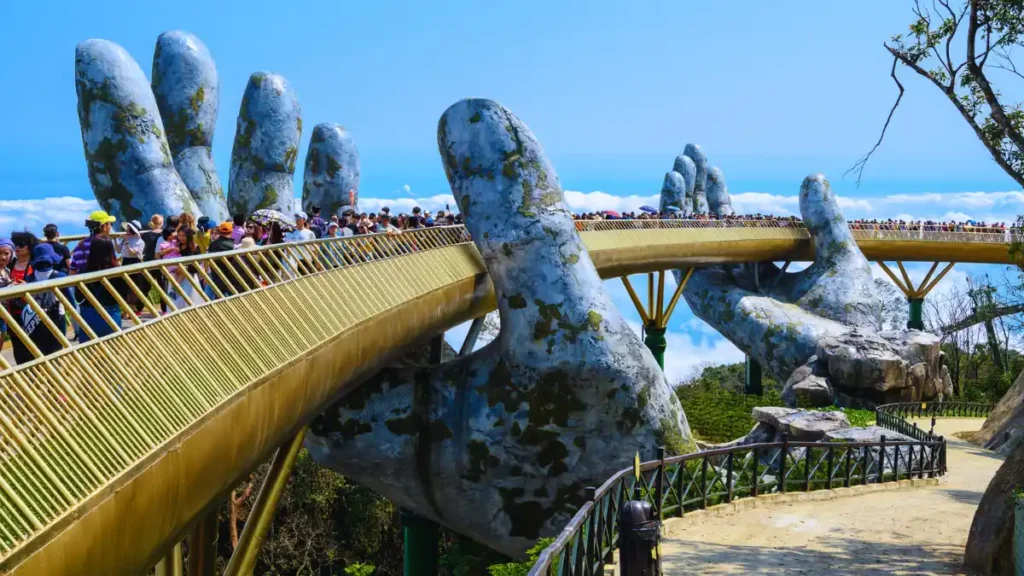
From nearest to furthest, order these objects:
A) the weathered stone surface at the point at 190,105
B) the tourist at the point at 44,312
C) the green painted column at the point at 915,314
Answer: the tourist at the point at 44,312
the weathered stone surface at the point at 190,105
the green painted column at the point at 915,314

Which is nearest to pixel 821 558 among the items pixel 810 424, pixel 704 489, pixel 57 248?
pixel 704 489

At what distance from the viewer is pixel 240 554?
15.9 metres

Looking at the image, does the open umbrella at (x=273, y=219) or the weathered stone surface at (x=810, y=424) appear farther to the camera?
the weathered stone surface at (x=810, y=424)

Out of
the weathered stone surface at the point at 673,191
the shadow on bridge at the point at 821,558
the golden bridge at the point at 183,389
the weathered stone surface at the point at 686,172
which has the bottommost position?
the shadow on bridge at the point at 821,558

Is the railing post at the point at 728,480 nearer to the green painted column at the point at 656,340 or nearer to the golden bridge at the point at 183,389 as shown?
the golden bridge at the point at 183,389

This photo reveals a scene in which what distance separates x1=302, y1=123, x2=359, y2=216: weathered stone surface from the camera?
29.7 metres

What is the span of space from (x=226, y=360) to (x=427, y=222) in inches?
491

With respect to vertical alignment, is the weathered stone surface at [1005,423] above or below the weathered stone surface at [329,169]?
below

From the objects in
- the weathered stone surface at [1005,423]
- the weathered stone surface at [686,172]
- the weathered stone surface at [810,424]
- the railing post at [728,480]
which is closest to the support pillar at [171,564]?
the railing post at [728,480]

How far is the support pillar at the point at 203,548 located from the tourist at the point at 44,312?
5791 millimetres

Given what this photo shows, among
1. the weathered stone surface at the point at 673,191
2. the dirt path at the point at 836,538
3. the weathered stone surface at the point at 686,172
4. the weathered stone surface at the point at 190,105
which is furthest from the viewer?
the weathered stone surface at the point at 686,172

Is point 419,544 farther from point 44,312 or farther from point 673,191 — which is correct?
point 673,191

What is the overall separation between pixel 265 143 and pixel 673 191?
25.8 meters

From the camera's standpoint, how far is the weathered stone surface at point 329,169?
1168 inches
